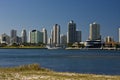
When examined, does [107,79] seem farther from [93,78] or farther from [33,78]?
[33,78]

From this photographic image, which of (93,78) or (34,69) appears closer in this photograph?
(93,78)

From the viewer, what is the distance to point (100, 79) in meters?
32.6

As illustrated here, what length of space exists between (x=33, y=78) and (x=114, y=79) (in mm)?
7280

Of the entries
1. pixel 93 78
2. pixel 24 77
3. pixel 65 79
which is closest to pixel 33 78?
pixel 24 77

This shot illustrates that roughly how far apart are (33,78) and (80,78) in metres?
4.19

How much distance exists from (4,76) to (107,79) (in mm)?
9254

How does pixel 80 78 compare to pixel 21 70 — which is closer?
pixel 80 78

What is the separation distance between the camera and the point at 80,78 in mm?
32812

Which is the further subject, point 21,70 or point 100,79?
point 21,70

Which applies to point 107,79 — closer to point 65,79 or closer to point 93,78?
point 93,78

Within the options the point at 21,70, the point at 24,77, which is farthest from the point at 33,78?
the point at 21,70

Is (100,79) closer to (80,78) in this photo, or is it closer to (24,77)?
(80,78)

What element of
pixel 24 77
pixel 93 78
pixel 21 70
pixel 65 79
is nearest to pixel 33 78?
pixel 24 77

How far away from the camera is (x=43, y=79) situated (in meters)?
32.0
